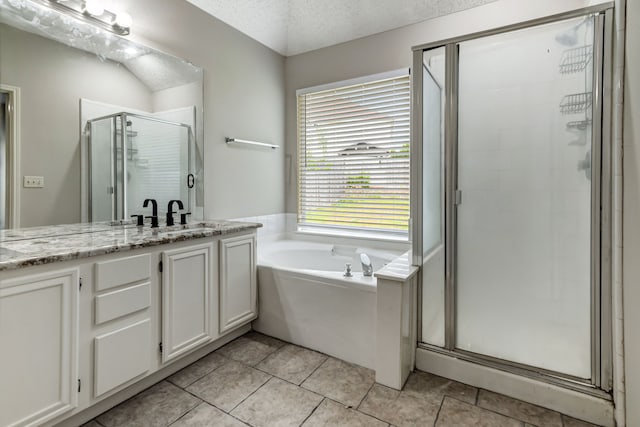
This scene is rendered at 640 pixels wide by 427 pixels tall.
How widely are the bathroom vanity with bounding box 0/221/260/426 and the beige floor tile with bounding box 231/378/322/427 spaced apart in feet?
1.65

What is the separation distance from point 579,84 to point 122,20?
260cm

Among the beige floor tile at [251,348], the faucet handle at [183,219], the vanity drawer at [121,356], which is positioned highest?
the faucet handle at [183,219]

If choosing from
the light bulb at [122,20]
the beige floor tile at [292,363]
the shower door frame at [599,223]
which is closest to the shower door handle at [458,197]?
the shower door frame at [599,223]

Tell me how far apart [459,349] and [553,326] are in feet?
1.61

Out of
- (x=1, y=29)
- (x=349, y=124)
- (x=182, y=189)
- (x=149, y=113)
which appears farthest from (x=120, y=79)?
(x=349, y=124)

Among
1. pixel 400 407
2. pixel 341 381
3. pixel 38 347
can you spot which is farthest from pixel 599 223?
pixel 38 347

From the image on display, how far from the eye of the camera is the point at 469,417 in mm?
1530

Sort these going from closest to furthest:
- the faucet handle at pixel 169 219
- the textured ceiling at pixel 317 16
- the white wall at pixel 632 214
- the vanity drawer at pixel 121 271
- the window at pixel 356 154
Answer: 1. the white wall at pixel 632 214
2. the vanity drawer at pixel 121 271
3. the faucet handle at pixel 169 219
4. the textured ceiling at pixel 317 16
5. the window at pixel 356 154

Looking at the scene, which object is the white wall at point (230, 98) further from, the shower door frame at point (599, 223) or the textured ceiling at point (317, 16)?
the shower door frame at point (599, 223)

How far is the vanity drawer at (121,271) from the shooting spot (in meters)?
1.42

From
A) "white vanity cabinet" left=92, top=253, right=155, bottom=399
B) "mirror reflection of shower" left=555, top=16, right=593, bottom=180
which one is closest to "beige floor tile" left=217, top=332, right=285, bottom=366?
"white vanity cabinet" left=92, top=253, right=155, bottom=399

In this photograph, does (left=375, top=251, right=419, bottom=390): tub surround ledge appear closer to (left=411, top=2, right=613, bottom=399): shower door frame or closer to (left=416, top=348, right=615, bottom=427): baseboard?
(left=416, top=348, right=615, bottom=427): baseboard

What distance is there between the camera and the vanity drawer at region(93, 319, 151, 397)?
143 cm

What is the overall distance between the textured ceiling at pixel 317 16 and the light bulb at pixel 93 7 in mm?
738
